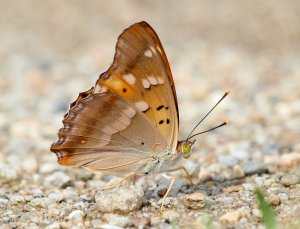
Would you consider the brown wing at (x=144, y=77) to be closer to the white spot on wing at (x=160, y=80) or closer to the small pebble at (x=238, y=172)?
the white spot on wing at (x=160, y=80)

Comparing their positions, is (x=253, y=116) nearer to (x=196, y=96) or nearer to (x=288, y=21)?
(x=196, y=96)

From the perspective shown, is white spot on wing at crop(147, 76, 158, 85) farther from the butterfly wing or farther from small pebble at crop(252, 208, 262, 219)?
small pebble at crop(252, 208, 262, 219)

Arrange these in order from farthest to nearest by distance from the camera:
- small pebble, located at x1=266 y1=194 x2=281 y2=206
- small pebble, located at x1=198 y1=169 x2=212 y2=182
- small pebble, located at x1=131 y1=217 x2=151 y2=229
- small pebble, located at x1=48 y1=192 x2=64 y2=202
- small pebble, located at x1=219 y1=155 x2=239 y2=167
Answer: small pebble, located at x1=219 y1=155 x2=239 y2=167, small pebble, located at x1=198 y1=169 x2=212 y2=182, small pebble, located at x1=48 y1=192 x2=64 y2=202, small pebble, located at x1=266 y1=194 x2=281 y2=206, small pebble, located at x1=131 y1=217 x2=151 y2=229

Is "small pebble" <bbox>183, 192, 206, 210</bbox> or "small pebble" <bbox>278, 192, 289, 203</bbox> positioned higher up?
"small pebble" <bbox>278, 192, 289, 203</bbox>

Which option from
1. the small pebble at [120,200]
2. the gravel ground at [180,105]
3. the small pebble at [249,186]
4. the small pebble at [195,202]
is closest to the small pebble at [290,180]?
the gravel ground at [180,105]

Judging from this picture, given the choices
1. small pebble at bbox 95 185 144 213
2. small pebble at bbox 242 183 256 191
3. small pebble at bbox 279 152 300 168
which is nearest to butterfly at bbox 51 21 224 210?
small pebble at bbox 95 185 144 213

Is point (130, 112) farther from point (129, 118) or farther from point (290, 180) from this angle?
point (290, 180)

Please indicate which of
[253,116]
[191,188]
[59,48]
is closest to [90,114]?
[191,188]
